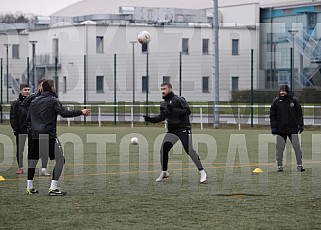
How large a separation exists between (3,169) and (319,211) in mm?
9050

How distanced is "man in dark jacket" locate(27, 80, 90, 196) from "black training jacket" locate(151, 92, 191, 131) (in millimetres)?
2398

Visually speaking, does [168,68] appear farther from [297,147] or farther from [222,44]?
[297,147]

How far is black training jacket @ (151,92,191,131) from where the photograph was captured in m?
15.8

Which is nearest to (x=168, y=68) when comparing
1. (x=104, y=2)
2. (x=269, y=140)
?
(x=269, y=140)

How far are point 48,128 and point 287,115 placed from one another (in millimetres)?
6386

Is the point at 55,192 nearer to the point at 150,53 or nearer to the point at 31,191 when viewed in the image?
the point at 31,191

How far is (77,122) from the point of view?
142ft

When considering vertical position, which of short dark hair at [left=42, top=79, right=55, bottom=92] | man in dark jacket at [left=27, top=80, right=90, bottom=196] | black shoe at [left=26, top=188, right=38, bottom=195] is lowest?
black shoe at [left=26, top=188, right=38, bottom=195]

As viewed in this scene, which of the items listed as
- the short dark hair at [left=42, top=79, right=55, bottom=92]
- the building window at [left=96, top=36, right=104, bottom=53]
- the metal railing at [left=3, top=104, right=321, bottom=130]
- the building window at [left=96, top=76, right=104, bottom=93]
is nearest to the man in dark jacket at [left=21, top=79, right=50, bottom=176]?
the short dark hair at [left=42, top=79, right=55, bottom=92]

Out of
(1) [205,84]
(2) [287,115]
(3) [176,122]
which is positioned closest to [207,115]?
(1) [205,84]

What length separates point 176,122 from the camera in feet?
52.3

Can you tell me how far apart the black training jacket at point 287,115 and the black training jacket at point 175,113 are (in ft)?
10.3

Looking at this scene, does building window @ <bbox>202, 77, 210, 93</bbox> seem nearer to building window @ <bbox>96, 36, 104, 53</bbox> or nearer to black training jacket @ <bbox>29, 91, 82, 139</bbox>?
building window @ <bbox>96, 36, 104, 53</bbox>

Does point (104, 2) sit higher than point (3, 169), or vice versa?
point (104, 2)
